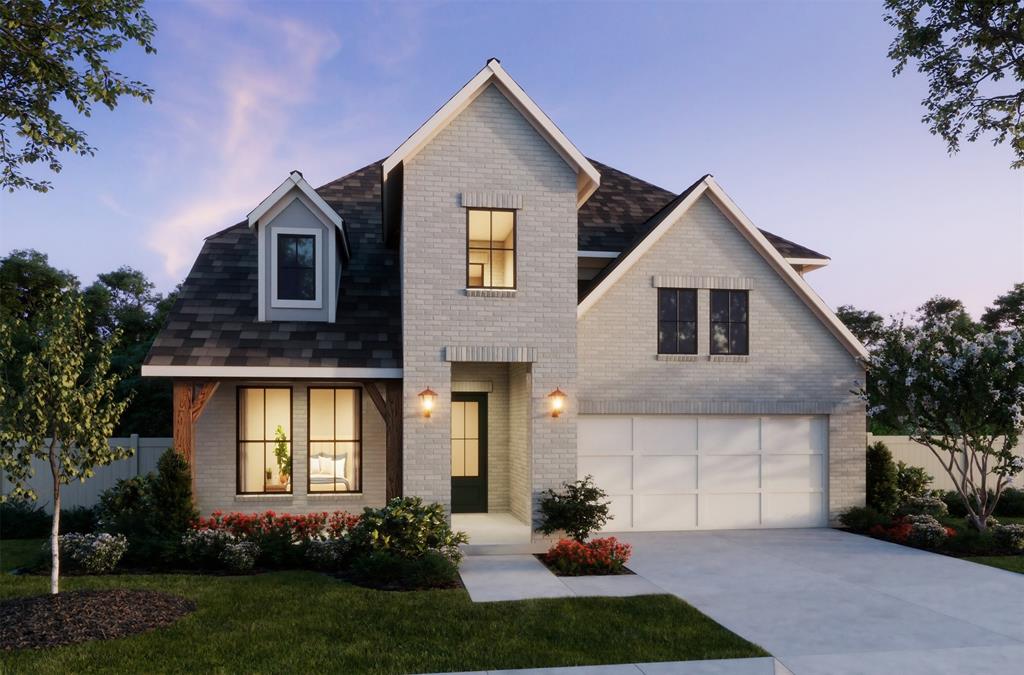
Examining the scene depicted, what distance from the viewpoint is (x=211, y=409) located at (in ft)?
47.1

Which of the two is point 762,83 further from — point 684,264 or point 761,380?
point 761,380

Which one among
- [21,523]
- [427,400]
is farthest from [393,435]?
[21,523]

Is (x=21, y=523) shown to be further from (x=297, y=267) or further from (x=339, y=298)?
(x=339, y=298)

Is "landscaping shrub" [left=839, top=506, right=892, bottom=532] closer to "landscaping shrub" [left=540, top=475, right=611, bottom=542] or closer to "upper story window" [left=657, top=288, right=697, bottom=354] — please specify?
"upper story window" [left=657, top=288, right=697, bottom=354]

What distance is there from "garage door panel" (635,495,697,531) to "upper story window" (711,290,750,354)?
3.35m

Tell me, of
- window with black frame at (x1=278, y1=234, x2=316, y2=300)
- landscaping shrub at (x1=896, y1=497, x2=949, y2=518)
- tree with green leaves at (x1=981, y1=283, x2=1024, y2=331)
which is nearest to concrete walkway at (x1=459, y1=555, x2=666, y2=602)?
window with black frame at (x1=278, y1=234, x2=316, y2=300)

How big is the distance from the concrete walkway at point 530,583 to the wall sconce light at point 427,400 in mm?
2698

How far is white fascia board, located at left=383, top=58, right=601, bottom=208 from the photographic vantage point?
42.4 ft

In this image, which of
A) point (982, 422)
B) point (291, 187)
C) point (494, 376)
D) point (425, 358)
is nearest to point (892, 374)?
point (982, 422)

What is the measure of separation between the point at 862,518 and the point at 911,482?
2681 millimetres

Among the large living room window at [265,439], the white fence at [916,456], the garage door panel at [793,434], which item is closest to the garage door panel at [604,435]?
the garage door panel at [793,434]

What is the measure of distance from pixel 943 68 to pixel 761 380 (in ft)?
27.1

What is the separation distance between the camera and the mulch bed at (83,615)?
26.1 feet

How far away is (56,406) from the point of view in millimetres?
8938
